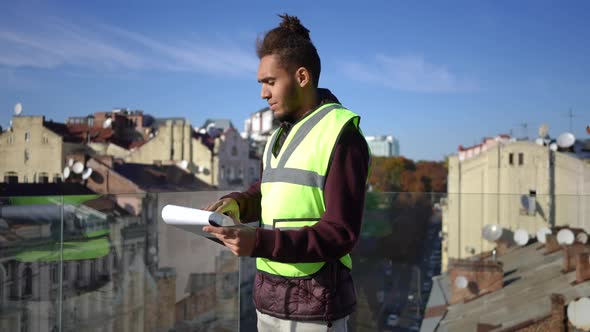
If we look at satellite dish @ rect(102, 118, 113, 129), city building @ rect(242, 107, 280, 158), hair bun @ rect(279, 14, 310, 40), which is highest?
city building @ rect(242, 107, 280, 158)

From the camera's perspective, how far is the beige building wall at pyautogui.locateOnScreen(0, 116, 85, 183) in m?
26.3

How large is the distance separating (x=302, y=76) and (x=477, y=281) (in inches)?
200

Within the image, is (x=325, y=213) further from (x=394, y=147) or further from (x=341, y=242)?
(x=394, y=147)

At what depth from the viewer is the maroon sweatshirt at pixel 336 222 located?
4.60ft

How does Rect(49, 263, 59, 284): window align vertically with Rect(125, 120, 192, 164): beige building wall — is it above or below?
below

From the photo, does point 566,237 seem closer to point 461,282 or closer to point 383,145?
point 461,282

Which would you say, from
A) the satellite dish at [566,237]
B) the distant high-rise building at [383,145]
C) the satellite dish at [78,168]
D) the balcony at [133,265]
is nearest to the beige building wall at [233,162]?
the satellite dish at [78,168]

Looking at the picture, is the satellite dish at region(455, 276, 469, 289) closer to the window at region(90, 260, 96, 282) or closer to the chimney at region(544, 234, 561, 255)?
the chimney at region(544, 234, 561, 255)

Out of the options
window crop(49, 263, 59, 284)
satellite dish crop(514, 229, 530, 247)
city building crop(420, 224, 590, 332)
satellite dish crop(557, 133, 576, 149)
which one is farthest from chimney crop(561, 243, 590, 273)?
satellite dish crop(557, 133, 576, 149)

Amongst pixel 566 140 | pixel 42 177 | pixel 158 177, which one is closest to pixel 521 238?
pixel 566 140

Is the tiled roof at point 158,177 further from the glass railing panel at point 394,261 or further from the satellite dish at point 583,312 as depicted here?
the satellite dish at point 583,312

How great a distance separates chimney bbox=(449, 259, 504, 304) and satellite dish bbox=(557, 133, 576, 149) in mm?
14522

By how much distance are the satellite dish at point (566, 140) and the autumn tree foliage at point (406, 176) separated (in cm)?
3058

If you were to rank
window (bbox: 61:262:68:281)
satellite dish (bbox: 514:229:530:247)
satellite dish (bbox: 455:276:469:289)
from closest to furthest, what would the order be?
window (bbox: 61:262:68:281), satellite dish (bbox: 514:229:530:247), satellite dish (bbox: 455:276:469:289)
